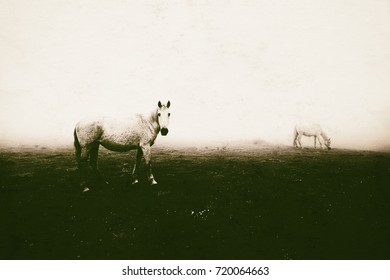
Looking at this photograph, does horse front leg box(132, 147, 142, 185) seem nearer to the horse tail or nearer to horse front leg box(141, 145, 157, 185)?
horse front leg box(141, 145, 157, 185)

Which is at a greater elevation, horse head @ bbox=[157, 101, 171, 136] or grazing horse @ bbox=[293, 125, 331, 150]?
horse head @ bbox=[157, 101, 171, 136]

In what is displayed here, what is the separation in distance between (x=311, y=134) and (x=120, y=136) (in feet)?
12.0

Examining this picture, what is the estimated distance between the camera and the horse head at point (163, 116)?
561 centimetres

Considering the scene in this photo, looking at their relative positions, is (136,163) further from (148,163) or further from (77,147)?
(77,147)

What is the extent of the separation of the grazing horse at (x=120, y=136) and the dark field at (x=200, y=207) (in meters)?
0.20

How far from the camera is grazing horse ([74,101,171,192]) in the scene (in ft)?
18.8

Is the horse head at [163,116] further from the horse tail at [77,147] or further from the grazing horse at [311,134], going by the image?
the grazing horse at [311,134]

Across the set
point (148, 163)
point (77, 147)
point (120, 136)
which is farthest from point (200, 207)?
point (77, 147)

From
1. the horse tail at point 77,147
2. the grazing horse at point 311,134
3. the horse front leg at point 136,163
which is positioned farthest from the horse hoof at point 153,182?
the grazing horse at point 311,134

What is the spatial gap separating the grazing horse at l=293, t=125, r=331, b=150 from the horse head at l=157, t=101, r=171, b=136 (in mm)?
2648

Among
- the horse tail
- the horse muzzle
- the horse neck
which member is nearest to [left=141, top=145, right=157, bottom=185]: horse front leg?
the horse neck

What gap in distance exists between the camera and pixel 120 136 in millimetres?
5801

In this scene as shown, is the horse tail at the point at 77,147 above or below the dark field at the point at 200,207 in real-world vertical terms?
above

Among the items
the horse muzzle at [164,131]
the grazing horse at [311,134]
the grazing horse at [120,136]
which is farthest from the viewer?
the grazing horse at [311,134]
